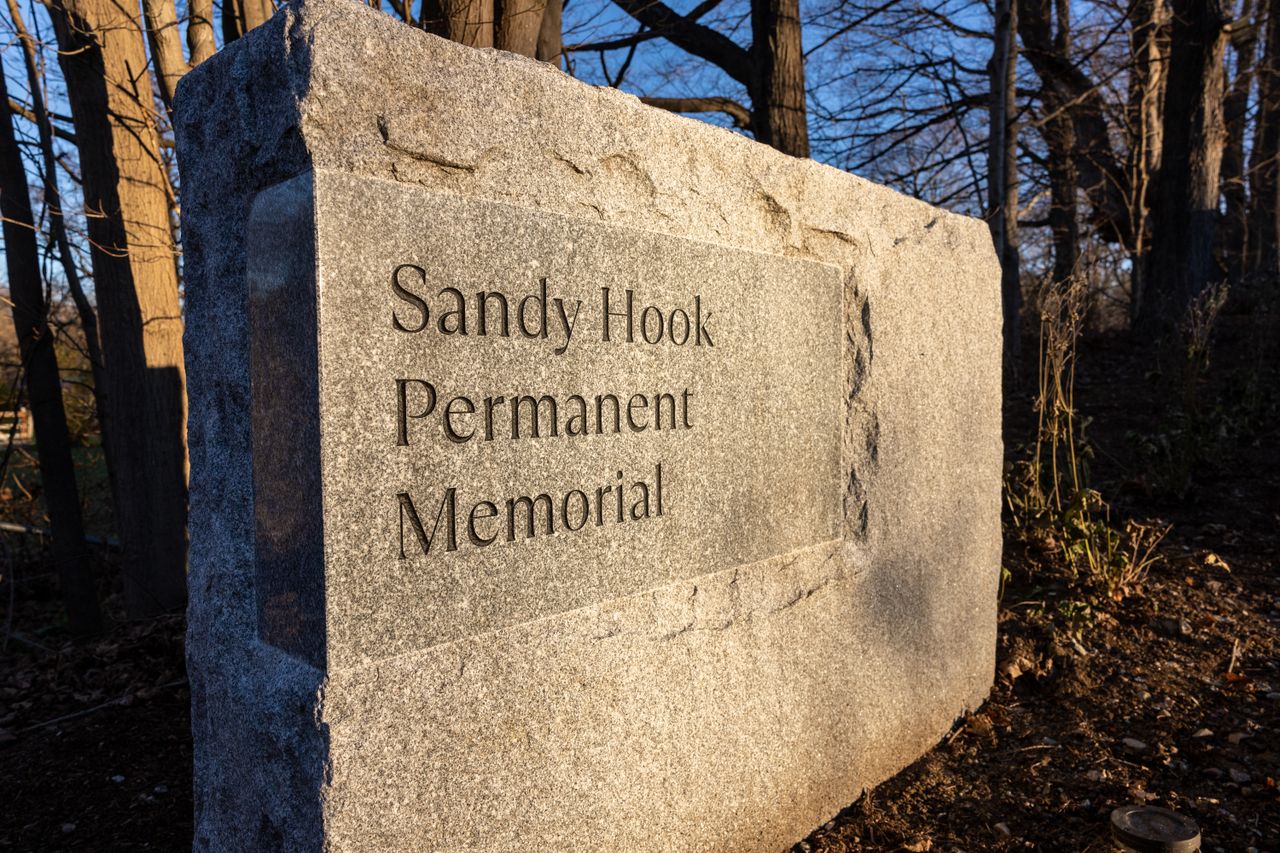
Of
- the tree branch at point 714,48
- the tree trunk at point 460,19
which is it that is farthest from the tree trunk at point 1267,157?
the tree trunk at point 460,19

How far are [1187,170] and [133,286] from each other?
32.9 ft

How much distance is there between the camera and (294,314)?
1.39 m

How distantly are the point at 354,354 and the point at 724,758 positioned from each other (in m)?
1.34

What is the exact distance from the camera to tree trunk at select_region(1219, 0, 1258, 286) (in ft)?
44.4

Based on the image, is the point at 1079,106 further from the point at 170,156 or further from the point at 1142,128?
the point at 170,156

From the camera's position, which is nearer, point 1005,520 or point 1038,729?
point 1038,729

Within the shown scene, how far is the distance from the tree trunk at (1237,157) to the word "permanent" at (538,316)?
14296mm

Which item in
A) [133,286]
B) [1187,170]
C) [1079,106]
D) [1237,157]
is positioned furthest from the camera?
[1237,157]

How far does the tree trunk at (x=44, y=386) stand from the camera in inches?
179

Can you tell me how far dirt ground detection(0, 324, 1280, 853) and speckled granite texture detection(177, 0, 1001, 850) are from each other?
61 cm

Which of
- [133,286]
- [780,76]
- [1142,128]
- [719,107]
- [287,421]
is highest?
[1142,128]

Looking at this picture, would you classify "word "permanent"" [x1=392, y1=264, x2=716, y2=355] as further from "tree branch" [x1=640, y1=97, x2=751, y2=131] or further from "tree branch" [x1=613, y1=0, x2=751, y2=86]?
"tree branch" [x1=613, y1=0, x2=751, y2=86]

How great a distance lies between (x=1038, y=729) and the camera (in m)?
3.11

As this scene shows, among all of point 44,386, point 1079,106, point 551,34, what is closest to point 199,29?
point 551,34
